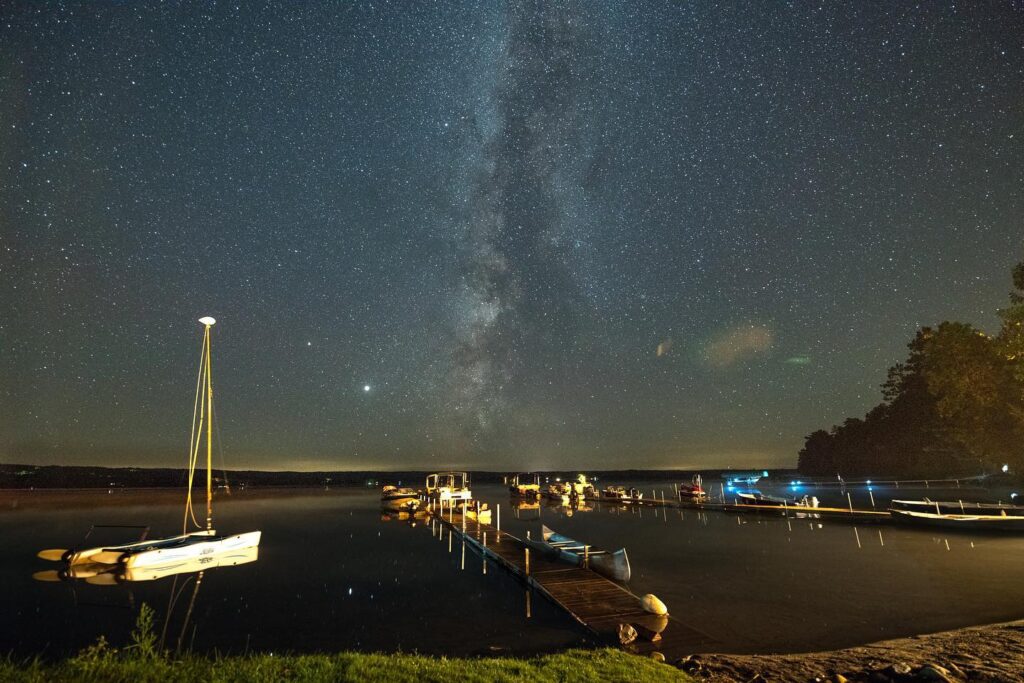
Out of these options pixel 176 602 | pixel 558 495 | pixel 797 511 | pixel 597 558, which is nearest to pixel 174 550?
pixel 176 602

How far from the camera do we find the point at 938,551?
33688mm

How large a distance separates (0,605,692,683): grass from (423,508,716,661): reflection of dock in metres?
3.14

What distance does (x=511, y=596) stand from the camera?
25734mm

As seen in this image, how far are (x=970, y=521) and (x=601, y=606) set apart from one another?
4268 centimetres

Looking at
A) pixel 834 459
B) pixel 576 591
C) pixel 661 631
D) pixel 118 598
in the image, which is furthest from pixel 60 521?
pixel 834 459

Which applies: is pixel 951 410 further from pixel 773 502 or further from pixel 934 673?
pixel 934 673

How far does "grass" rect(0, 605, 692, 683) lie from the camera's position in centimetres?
957

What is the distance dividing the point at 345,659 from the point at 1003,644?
17529 mm

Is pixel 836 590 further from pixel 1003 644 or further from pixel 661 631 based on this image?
pixel 661 631

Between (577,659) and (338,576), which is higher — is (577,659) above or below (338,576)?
above

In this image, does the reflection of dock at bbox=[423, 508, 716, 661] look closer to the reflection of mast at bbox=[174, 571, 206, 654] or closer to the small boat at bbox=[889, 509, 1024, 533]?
the reflection of mast at bbox=[174, 571, 206, 654]

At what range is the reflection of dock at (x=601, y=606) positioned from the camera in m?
15.7

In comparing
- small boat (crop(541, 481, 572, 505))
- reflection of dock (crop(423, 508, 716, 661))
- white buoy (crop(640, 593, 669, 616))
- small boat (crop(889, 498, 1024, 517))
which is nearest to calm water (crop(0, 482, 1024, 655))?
reflection of dock (crop(423, 508, 716, 661))

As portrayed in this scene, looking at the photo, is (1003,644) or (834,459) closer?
(1003,644)
